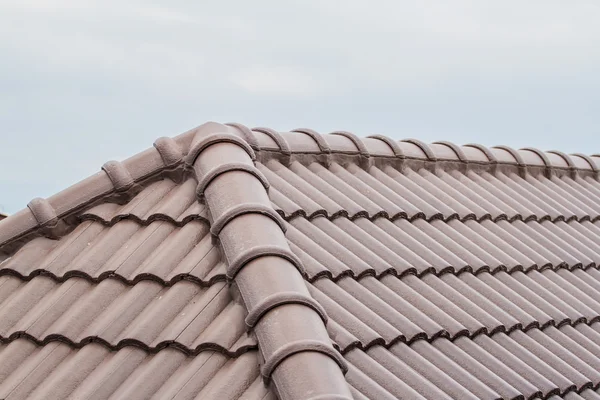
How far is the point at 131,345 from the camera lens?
16.5 feet

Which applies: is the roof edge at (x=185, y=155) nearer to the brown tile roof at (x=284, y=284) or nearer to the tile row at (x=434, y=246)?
the brown tile roof at (x=284, y=284)

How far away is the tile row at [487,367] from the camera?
16.5ft

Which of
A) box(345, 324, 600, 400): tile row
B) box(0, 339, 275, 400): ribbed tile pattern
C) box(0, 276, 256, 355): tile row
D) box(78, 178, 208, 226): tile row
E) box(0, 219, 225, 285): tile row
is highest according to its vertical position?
box(78, 178, 208, 226): tile row

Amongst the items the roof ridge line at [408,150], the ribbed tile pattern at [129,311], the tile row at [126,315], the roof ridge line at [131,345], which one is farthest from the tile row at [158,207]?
the roof ridge line at [131,345]

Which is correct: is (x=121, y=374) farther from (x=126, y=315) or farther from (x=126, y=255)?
(x=126, y=255)

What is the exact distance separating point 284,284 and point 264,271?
15cm

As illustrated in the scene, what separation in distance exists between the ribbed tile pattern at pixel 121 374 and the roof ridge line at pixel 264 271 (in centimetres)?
16

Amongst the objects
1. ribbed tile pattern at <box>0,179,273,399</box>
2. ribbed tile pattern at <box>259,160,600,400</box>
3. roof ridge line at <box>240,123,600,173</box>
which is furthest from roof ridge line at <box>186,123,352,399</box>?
roof ridge line at <box>240,123,600,173</box>

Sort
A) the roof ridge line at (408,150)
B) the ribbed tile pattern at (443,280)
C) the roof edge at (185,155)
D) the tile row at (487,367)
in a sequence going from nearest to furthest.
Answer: the tile row at (487,367), the ribbed tile pattern at (443,280), the roof edge at (185,155), the roof ridge line at (408,150)

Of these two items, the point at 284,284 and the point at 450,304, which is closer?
the point at 284,284

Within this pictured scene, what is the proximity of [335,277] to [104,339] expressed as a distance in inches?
54.2

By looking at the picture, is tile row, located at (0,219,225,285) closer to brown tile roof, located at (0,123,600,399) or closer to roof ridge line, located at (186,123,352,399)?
brown tile roof, located at (0,123,600,399)

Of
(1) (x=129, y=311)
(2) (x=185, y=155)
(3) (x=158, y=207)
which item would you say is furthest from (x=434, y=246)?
(1) (x=129, y=311)

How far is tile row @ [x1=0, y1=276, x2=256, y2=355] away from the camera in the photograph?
16.1ft
